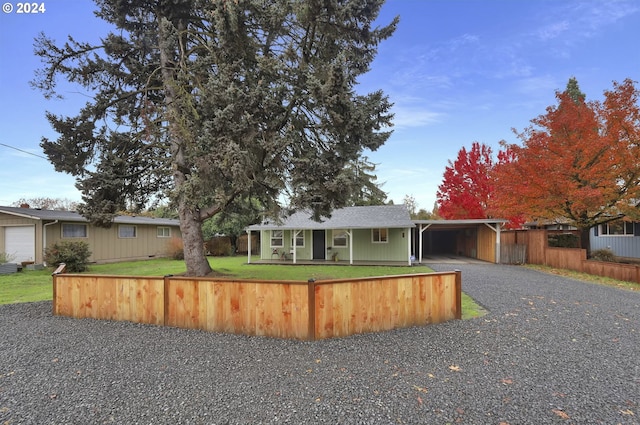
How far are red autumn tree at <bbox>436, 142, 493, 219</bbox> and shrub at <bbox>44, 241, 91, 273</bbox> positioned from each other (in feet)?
76.9

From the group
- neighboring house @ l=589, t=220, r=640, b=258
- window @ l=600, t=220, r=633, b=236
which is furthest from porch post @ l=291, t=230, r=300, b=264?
window @ l=600, t=220, r=633, b=236

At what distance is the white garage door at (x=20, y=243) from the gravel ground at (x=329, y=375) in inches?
474

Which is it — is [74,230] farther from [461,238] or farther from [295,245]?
[461,238]

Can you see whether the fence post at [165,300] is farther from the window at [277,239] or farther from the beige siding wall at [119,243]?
the beige siding wall at [119,243]

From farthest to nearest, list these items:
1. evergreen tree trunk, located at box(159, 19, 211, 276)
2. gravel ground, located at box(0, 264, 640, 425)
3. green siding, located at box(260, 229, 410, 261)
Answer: green siding, located at box(260, 229, 410, 261)
evergreen tree trunk, located at box(159, 19, 211, 276)
gravel ground, located at box(0, 264, 640, 425)

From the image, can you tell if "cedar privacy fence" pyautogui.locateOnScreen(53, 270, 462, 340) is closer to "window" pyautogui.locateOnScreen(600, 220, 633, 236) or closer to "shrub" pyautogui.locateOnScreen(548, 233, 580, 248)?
"shrub" pyautogui.locateOnScreen(548, 233, 580, 248)

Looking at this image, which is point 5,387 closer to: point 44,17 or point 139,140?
point 139,140

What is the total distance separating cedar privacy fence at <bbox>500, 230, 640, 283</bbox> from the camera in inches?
434

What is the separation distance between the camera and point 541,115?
14172mm

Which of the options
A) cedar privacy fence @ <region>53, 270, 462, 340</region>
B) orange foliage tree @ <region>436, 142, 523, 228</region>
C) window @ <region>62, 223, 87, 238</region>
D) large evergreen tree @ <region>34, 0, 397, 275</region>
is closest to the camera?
cedar privacy fence @ <region>53, 270, 462, 340</region>

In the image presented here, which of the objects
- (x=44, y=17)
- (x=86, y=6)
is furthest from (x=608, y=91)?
(x=44, y=17)

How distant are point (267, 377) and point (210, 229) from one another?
2028cm

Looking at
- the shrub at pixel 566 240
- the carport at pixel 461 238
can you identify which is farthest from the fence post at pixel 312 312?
the shrub at pixel 566 240

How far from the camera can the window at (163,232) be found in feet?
74.7
